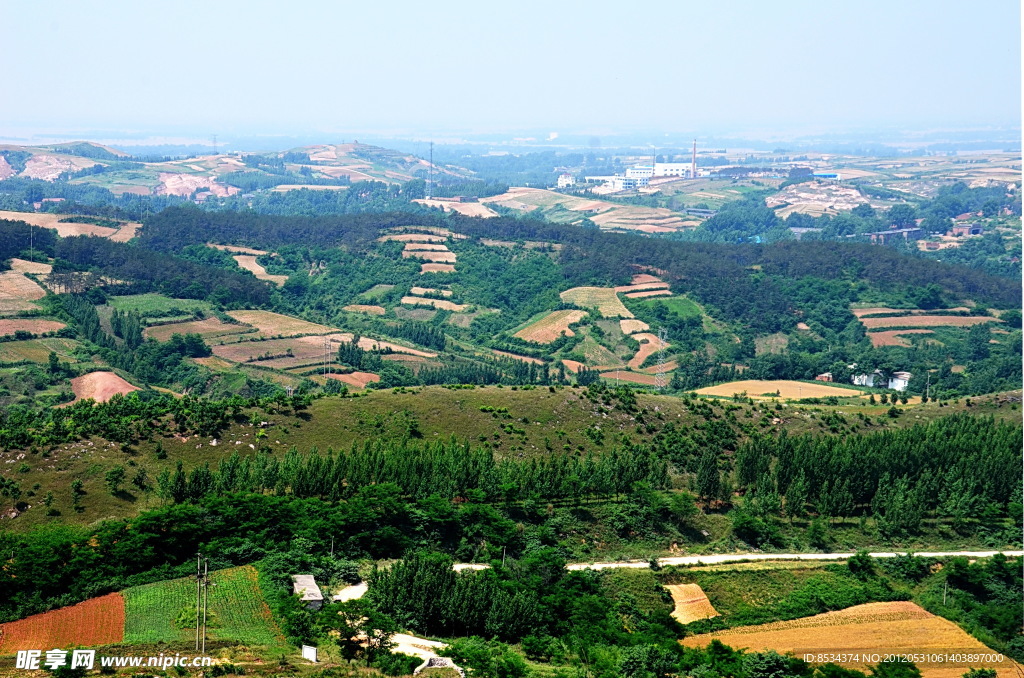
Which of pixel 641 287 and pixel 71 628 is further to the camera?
pixel 641 287

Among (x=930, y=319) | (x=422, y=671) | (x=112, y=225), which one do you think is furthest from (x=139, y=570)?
(x=112, y=225)

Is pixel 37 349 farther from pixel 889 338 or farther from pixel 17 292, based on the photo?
pixel 889 338

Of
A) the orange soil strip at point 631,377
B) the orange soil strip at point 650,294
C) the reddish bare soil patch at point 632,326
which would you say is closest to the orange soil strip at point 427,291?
the orange soil strip at point 650,294

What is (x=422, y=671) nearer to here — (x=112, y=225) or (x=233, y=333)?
(x=233, y=333)

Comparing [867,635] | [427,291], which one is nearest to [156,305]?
[427,291]

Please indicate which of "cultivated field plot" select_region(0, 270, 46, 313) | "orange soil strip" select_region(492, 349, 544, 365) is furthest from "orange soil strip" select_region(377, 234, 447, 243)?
"cultivated field plot" select_region(0, 270, 46, 313)

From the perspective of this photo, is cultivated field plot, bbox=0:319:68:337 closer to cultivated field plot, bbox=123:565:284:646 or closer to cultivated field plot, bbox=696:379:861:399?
→ cultivated field plot, bbox=123:565:284:646
